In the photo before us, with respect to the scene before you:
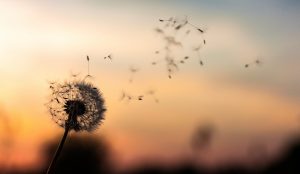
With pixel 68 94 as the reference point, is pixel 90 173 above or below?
below

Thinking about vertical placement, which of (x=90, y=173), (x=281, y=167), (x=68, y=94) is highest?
(x=68, y=94)

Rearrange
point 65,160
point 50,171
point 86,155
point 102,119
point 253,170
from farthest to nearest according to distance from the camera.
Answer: point 86,155 → point 65,160 → point 102,119 → point 253,170 → point 50,171

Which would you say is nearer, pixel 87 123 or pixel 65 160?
pixel 87 123

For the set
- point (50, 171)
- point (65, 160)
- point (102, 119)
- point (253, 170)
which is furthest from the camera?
point (65, 160)

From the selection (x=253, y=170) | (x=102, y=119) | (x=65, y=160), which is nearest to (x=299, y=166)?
(x=253, y=170)

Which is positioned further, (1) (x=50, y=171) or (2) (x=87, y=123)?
(2) (x=87, y=123)

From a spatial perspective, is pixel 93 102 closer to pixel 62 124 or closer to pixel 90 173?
pixel 62 124

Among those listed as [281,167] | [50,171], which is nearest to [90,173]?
[281,167]

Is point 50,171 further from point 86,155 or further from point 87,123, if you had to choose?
point 86,155

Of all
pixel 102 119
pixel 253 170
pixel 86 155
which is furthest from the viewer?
pixel 86 155
